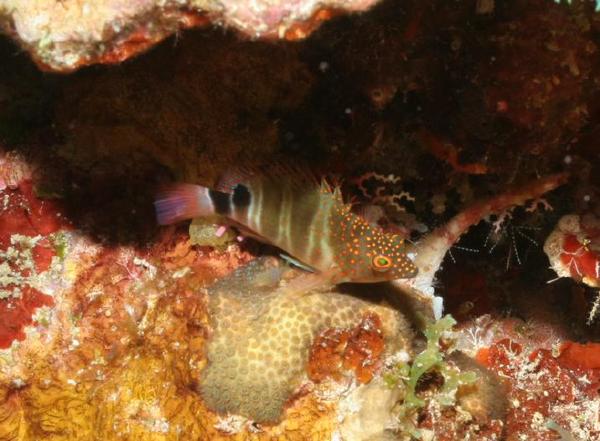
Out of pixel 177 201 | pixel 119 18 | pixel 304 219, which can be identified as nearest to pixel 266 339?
pixel 304 219

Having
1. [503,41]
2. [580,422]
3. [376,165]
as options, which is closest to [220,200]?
[376,165]

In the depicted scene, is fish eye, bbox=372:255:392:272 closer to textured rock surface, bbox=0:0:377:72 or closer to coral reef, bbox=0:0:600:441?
coral reef, bbox=0:0:600:441

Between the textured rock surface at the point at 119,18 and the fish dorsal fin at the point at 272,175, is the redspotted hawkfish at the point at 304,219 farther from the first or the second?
the textured rock surface at the point at 119,18

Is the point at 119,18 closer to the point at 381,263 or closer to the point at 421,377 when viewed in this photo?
the point at 381,263

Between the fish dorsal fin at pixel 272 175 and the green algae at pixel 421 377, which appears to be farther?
the fish dorsal fin at pixel 272 175

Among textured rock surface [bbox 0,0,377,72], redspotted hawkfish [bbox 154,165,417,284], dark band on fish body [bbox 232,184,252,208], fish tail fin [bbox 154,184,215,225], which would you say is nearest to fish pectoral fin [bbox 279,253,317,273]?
redspotted hawkfish [bbox 154,165,417,284]

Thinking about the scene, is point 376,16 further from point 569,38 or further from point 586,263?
point 586,263

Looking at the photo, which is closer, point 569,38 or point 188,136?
point 569,38

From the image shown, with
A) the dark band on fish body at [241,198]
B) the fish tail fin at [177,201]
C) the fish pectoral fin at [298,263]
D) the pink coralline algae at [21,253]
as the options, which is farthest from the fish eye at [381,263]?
the pink coralline algae at [21,253]
